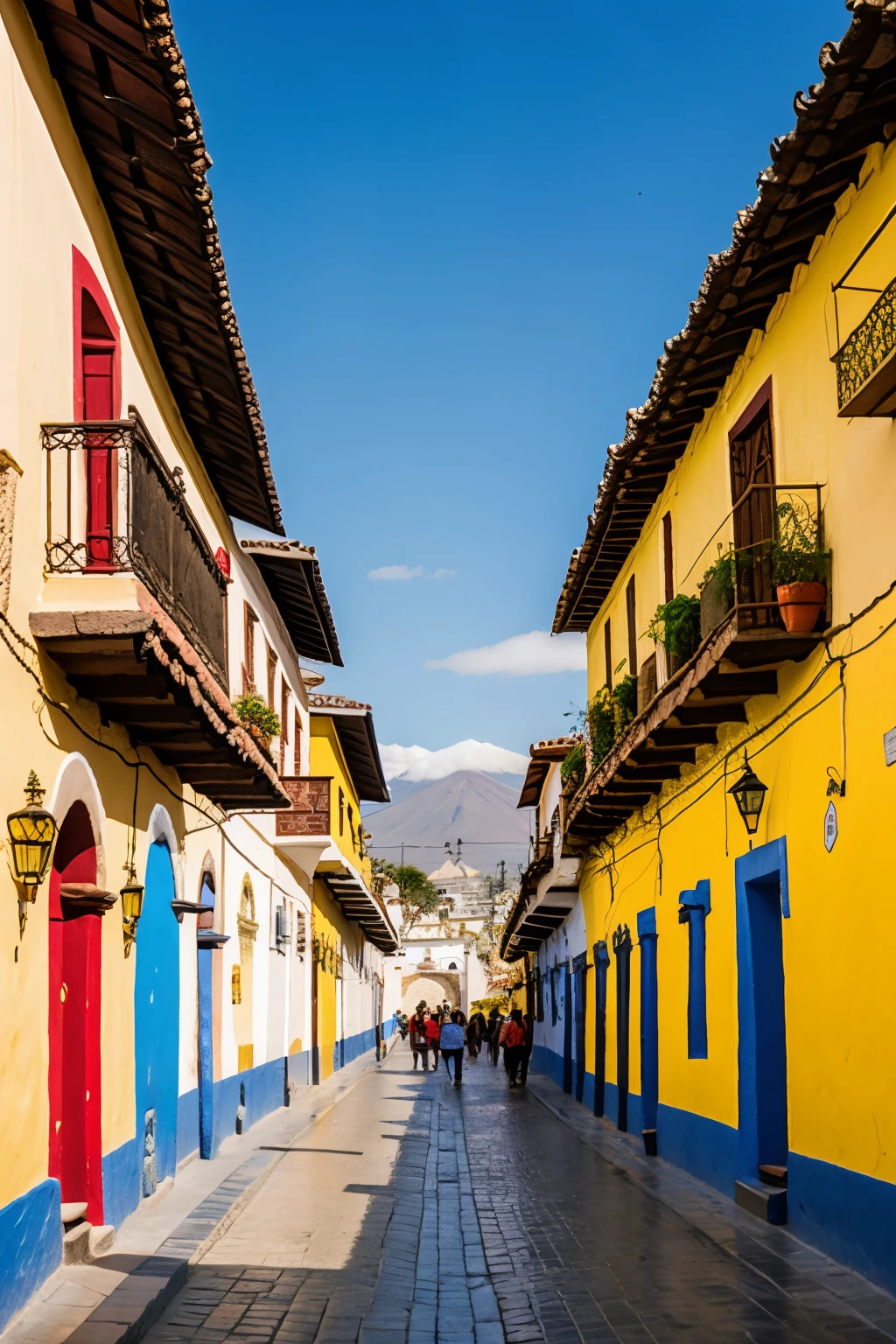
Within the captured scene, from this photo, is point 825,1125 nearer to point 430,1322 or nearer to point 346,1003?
point 430,1322

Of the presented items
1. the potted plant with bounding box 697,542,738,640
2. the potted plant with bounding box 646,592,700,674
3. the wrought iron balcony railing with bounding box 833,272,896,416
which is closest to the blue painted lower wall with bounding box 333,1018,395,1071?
the potted plant with bounding box 646,592,700,674

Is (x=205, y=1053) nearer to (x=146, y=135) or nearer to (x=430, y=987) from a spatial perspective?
(x=146, y=135)

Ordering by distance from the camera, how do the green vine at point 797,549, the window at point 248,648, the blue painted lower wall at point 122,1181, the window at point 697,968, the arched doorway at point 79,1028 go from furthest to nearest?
the window at point 248,648 → the window at point 697,968 → the blue painted lower wall at point 122,1181 → the green vine at point 797,549 → the arched doorway at point 79,1028

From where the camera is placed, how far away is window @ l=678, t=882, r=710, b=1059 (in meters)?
13.2

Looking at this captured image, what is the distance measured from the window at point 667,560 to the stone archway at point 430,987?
61.9 metres

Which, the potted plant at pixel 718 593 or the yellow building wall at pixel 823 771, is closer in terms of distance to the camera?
the yellow building wall at pixel 823 771

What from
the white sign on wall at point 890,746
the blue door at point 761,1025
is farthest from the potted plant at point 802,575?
the blue door at point 761,1025

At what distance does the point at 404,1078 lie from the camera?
106ft

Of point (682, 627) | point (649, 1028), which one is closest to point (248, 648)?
point (649, 1028)

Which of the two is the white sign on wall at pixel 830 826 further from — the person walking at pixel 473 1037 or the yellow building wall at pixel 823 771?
the person walking at pixel 473 1037

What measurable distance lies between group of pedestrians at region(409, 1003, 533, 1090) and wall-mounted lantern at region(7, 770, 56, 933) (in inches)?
870

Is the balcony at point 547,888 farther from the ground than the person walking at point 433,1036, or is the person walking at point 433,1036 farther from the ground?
the balcony at point 547,888

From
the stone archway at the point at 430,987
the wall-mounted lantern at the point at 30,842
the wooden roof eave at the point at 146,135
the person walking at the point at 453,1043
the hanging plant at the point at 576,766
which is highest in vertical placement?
the wooden roof eave at the point at 146,135

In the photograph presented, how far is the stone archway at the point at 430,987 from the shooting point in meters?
75.4
